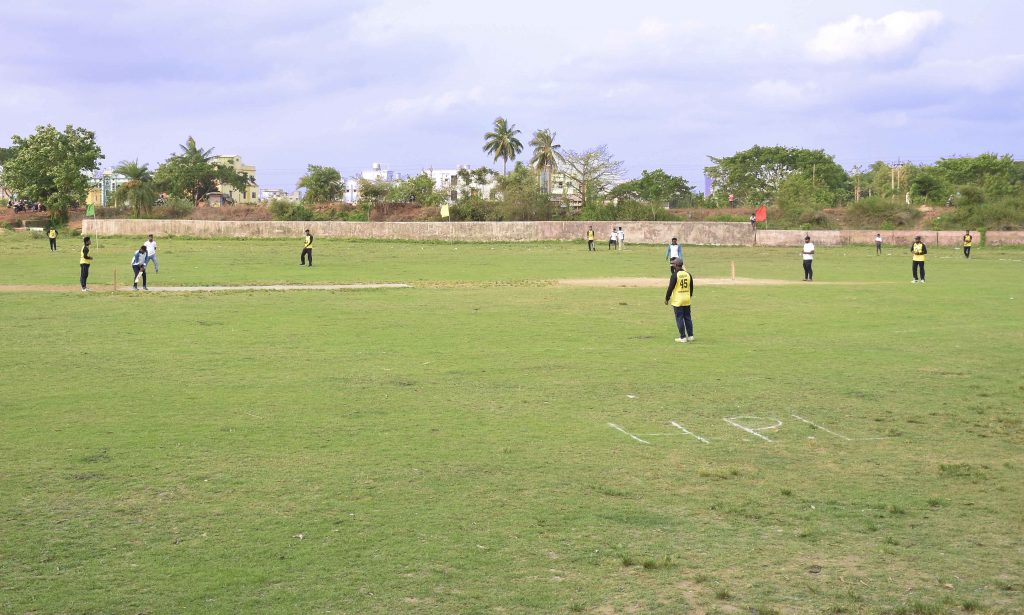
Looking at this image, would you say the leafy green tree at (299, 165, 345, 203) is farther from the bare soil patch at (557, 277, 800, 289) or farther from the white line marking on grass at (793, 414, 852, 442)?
the white line marking on grass at (793, 414, 852, 442)

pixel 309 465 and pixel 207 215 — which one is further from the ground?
pixel 207 215

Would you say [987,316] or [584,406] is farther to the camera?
[987,316]

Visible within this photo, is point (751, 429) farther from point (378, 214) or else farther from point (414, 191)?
point (414, 191)

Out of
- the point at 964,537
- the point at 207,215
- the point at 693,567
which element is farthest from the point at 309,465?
the point at 207,215

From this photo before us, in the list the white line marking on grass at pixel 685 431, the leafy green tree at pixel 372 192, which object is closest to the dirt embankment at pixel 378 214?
the leafy green tree at pixel 372 192

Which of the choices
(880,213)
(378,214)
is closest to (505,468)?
(880,213)

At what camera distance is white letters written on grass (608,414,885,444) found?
37.2 ft

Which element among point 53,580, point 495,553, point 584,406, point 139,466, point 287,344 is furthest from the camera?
point 287,344

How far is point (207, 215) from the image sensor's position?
94.3 m

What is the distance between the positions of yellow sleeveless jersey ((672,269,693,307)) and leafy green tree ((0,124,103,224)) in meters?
80.7

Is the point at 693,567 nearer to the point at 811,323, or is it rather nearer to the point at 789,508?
the point at 789,508

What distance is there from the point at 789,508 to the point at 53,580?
5.71 m

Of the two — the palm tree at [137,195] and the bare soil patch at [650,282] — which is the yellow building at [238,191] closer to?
the palm tree at [137,195]

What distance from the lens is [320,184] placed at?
103812 millimetres
